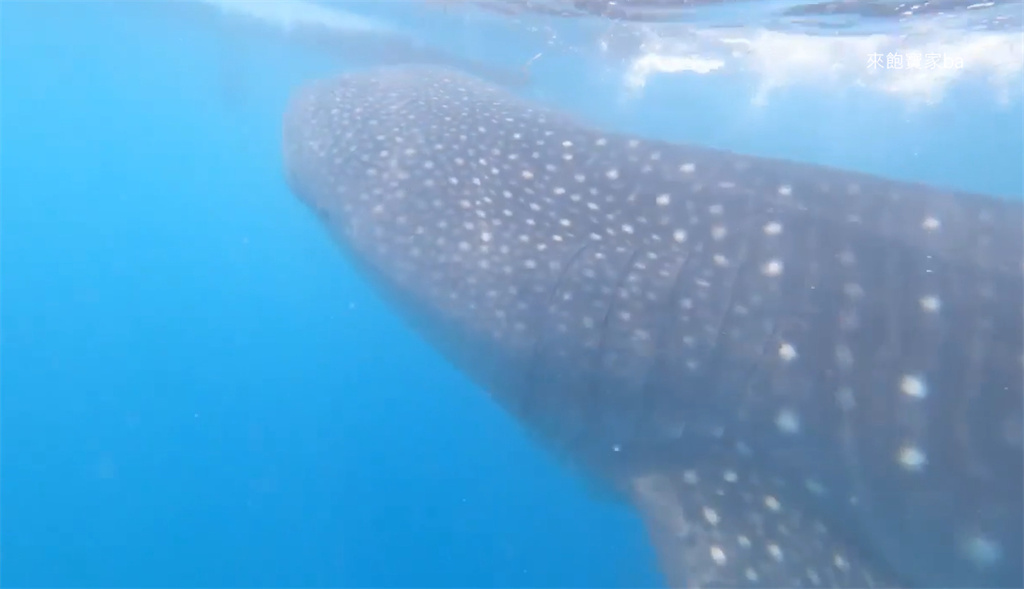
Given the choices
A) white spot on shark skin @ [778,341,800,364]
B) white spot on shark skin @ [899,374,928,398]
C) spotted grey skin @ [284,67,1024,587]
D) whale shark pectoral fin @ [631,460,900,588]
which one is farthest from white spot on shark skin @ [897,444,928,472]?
white spot on shark skin @ [778,341,800,364]

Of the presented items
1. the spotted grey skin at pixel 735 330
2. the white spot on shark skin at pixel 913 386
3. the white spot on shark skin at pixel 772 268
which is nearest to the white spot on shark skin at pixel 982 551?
the spotted grey skin at pixel 735 330

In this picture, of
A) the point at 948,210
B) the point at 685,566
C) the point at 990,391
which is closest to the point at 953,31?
the point at 948,210

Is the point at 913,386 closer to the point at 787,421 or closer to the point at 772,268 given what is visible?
the point at 787,421

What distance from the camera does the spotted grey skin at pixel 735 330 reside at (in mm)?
3143

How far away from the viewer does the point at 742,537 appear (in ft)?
10.8

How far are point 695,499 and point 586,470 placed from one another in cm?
86

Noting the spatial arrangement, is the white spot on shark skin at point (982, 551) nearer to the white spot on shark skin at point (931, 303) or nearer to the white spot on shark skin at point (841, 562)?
the white spot on shark skin at point (841, 562)

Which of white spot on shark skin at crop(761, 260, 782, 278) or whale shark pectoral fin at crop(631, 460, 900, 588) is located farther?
white spot on shark skin at crop(761, 260, 782, 278)

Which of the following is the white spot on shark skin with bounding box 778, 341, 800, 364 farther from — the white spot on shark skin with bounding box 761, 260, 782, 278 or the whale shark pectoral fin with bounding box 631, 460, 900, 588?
the whale shark pectoral fin with bounding box 631, 460, 900, 588

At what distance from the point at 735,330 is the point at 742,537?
100 centimetres

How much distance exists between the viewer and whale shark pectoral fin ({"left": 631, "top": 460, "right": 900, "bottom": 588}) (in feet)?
10.4

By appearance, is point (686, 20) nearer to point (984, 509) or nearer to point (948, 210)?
point (948, 210)

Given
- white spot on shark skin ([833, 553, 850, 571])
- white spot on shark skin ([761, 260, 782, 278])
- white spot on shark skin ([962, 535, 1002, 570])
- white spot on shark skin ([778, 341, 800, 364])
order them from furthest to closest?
white spot on shark skin ([761, 260, 782, 278]) → white spot on shark skin ([778, 341, 800, 364]) → white spot on shark skin ([833, 553, 850, 571]) → white spot on shark skin ([962, 535, 1002, 570])

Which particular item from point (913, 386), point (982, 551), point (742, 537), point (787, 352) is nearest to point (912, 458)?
point (913, 386)
